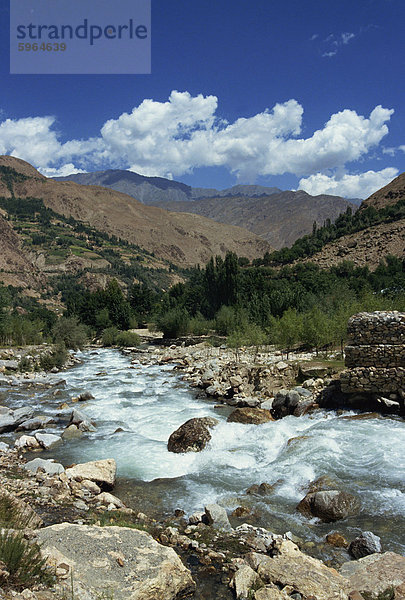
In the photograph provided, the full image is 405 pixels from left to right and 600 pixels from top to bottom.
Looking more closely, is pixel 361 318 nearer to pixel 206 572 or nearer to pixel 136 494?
pixel 136 494

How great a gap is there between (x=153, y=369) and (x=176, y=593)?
2883 cm

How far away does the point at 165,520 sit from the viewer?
869 cm

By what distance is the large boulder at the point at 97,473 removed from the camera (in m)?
10.3

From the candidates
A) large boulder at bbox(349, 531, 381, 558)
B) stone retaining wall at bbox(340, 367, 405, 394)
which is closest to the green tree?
stone retaining wall at bbox(340, 367, 405, 394)

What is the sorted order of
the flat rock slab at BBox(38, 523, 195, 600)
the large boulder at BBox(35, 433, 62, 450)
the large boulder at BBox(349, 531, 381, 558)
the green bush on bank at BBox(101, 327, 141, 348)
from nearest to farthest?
the flat rock slab at BBox(38, 523, 195, 600)
the large boulder at BBox(349, 531, 381, 558)
the large boulder at BBox(35, 433, 62, 450)
the green bush on bank at BBox(101, 327, 141, 348)

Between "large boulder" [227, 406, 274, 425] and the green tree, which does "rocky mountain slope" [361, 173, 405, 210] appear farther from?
"large boulder" [227, 406, 274, 425]

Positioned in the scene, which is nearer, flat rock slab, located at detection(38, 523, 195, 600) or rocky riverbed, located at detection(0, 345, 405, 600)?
flat rock slab, located at detection(38, 523, 195, 600)

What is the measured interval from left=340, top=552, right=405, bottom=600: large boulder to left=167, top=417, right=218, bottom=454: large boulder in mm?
7258

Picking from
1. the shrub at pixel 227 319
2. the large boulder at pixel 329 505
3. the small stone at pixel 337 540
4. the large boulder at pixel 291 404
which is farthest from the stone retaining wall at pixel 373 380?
the shrub at pixel 227 319

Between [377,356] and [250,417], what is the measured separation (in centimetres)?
583

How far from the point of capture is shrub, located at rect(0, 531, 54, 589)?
4385mm

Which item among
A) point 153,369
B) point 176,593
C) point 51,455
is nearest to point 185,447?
point 51,455

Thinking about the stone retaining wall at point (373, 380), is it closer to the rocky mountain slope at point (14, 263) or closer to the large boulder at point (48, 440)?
the large boulder at point (48, 440)

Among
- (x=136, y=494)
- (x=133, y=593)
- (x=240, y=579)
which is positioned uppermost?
(x=133, y=593)
